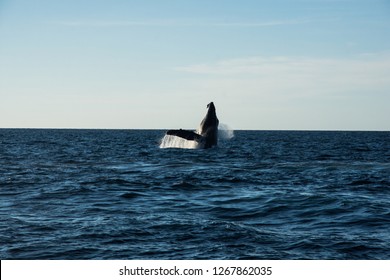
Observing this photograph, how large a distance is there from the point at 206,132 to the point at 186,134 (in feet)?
12.9

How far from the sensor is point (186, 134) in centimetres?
4197

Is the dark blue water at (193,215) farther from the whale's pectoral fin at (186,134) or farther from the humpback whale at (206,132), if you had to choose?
the humpback whale at (206,132)

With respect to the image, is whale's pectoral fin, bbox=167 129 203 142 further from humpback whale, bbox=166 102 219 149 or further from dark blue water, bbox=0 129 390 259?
dark blue water, bbox=0 129 390 259

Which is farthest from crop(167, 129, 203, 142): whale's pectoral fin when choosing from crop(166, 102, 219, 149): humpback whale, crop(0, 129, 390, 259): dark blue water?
crop(0, 129, 390, 259): dark blue water

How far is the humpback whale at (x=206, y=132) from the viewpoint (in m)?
41.8

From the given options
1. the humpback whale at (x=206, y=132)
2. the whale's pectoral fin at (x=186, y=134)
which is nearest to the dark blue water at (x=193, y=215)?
the whale's pectoral fin at (x=186, y=134)

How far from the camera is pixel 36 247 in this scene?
11266 mm

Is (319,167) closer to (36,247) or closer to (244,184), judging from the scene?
(244,184)

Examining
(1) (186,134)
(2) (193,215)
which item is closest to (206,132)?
(1) (186,134)

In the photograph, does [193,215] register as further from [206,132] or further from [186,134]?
[206,132]

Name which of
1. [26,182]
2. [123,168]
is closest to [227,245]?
[26,182]

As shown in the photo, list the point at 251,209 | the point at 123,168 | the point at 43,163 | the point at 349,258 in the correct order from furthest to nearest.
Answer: the point at 43,163
the point at 123,168
the point at 251,209
the point at 349,258

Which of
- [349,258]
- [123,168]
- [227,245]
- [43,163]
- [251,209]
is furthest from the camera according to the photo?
[43,163]
